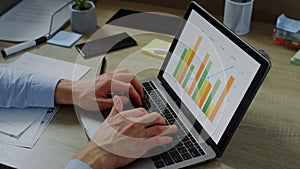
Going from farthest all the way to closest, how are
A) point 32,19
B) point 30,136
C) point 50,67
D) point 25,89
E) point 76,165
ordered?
point 32,19
point 50,67
point 25,89
point 30,136
point 76,165

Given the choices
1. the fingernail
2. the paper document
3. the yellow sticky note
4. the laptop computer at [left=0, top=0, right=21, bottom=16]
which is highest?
the laptop computer at [left=0, top=0, right=21, bottom=16]

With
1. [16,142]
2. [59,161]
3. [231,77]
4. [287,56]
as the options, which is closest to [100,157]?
[59,161]

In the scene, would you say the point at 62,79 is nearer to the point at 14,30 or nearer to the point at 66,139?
the point at 66,139

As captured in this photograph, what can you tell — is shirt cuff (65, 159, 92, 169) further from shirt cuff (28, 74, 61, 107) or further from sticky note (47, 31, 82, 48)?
sticky note (47, 31, 82, 48)

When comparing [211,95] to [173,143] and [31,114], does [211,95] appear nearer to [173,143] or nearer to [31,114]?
[173,143]

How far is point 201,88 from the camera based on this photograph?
938 millimetres

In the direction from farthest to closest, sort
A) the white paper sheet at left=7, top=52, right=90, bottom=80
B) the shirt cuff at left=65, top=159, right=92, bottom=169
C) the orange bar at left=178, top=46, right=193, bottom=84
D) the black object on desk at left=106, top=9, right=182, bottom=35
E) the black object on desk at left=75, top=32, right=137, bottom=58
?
the black object on desk at left=106, top=9, right=182, bottom=35, the black object on desk at left=75, top=32, right=137, bottom=58, the white paper sheet at left=7, top=52, right=90, bottom=80, the orange bar at left=178, top=46, right=193, bottom=84, the shirt cuff at left=65, top=159, right=92, bottom=169

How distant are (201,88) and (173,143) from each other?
0.16m

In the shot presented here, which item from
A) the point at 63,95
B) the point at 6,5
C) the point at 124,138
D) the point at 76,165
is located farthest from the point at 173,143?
the point at 6,5

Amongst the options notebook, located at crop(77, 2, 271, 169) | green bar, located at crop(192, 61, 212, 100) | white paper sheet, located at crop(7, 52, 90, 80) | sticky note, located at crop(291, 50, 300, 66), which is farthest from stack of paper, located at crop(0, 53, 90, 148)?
sticky note, located at crop(291, 50, 300, 66)

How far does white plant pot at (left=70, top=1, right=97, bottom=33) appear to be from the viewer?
51.1 inches

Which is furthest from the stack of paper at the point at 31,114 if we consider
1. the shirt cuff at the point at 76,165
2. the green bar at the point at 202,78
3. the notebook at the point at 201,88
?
the green bar at the point at 202,78

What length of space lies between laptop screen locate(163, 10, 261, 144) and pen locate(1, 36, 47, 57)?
1.44ft

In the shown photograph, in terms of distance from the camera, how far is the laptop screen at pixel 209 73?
837 millimetres
